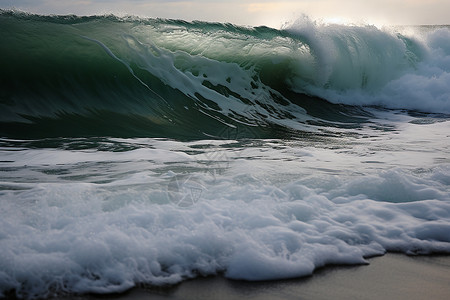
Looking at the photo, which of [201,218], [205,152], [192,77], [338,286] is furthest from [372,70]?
[338,286]

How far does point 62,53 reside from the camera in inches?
334

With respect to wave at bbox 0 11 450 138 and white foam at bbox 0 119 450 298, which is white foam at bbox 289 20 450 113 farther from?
white foam at bbox 0 119 450 298

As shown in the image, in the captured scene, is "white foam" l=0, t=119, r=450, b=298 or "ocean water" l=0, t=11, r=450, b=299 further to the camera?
"ocean water" l=0, t=11, r=450, b=299

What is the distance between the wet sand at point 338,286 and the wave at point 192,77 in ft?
13.8

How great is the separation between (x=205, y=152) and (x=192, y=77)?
3.84m

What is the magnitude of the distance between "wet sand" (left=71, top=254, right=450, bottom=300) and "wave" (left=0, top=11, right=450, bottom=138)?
165 inches

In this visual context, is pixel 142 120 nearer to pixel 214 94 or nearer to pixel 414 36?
pixel 214 94

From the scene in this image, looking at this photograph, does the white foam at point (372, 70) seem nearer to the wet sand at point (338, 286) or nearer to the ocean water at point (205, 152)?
the ocean water at point (205, 152)

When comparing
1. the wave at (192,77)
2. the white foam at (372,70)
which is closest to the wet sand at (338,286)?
the wave at (192,77)

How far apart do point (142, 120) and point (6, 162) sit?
2.80m

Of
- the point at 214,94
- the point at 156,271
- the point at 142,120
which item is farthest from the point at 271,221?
the point at 214,94

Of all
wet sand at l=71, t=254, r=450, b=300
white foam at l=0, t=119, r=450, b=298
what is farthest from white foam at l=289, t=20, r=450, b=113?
wet sand at l=71, t=254, r=450, b=300

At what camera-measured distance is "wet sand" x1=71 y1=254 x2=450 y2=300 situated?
2404mm

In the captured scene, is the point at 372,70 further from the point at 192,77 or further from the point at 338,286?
the point at 338,286
